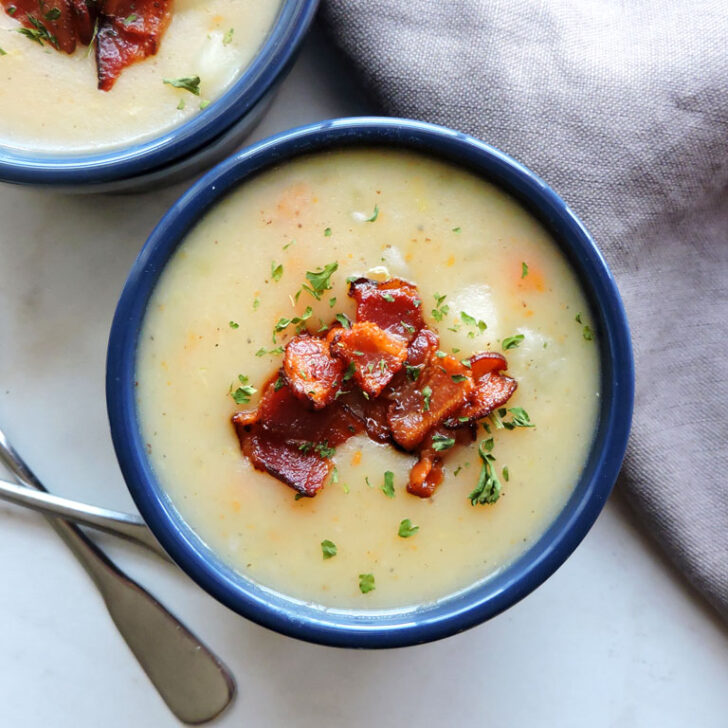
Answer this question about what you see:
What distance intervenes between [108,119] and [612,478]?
1.17 meters

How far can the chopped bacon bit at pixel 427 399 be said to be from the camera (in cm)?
151

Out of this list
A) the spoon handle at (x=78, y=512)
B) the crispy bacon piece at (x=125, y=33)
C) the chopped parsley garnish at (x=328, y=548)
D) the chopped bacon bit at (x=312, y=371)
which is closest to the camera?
the chopped bacon bit at (x=312, y=371)

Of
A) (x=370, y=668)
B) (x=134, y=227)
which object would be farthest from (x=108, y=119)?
(x=370, y=668)

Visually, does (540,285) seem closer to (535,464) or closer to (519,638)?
(535,464)

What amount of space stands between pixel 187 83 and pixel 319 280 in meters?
0.50

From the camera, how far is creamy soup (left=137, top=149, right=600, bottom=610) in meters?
1.58

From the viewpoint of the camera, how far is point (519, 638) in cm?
204

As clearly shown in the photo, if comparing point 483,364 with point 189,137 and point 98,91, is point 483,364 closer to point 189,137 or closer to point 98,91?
point 189,137

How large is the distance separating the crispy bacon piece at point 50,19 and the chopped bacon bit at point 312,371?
30.0 inches

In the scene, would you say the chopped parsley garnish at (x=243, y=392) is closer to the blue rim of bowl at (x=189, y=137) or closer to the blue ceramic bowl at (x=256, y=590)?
the blue ceramic bowl at (x=256, y=590)

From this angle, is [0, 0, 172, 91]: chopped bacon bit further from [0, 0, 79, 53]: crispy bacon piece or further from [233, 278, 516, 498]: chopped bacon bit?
[233, 278, 516, 498]: chopped bacon bit

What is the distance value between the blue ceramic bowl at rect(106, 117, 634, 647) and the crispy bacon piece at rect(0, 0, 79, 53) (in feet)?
1.43

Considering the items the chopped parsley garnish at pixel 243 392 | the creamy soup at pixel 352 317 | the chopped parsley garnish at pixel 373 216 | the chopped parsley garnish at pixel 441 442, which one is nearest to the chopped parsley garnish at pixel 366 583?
the creamy soup at pixel 352 317

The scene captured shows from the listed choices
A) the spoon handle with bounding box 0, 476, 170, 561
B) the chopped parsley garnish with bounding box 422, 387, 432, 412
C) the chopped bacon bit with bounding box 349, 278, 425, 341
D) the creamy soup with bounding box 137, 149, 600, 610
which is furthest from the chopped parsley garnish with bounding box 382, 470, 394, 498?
the spoon handle with bounding box 0, 476, 170, 561
